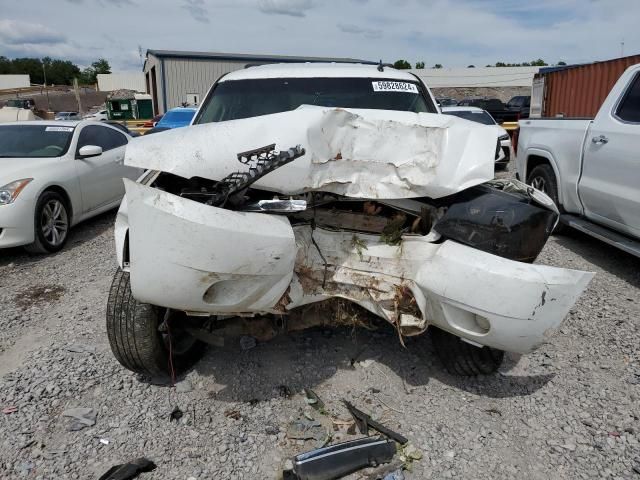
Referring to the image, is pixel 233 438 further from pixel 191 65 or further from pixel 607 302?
pixel 191 65

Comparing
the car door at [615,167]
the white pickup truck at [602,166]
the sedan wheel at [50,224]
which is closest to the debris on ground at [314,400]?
the white pickup truck at [602,166]

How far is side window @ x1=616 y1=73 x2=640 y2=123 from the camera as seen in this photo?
15.1 feet

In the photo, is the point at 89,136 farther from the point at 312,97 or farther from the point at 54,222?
the point at 312,97

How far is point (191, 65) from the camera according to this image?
94.7 feet

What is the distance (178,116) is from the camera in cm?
1317

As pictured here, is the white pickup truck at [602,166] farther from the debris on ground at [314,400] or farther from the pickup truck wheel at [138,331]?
the pickup truck wheel at [138,331]

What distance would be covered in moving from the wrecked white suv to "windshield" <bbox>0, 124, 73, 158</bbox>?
426 cm

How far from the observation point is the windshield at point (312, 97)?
3.85 meters

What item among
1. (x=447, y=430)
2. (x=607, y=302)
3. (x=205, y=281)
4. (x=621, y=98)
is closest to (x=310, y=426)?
(x=447, y=430)

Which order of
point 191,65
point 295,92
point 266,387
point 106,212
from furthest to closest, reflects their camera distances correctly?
point 191,65 → point 106,212 → point 295,92 → point 266,387

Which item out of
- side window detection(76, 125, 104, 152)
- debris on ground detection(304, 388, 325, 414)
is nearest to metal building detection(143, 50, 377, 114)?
side window detection(76, 125, 104, 152)

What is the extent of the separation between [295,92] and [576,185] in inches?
119

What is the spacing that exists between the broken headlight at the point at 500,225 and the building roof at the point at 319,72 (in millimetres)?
1795

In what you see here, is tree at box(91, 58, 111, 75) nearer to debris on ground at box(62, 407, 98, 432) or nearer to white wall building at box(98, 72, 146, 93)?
white wall building at box(98, 72, 146, 93)
